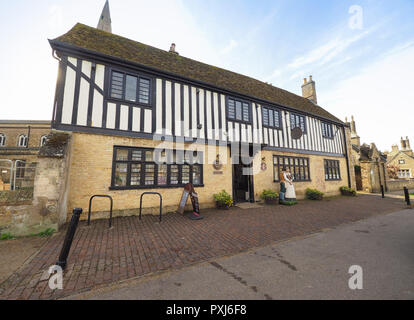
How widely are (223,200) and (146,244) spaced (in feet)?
15.5

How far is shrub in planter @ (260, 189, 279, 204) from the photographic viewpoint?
31.3ft

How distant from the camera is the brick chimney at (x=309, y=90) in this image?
17.1 m

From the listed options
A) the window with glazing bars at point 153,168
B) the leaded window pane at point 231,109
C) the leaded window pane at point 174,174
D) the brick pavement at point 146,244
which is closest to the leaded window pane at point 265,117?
the leaded window pane at point 231,109

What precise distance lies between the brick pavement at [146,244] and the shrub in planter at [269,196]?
241cm

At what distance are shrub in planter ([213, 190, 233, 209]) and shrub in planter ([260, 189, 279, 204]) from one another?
252 centimetres

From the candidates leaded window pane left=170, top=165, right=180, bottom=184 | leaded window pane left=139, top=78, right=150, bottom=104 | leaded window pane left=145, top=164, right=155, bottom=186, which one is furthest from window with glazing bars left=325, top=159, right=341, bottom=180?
leaded window pane left=139, top=78, right=150, bottom=104

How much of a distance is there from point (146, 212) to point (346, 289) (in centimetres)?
644

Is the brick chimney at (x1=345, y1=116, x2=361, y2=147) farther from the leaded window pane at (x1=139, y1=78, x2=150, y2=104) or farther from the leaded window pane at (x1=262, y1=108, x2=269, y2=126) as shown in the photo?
the leaded window pane at (x1=139, y1=78, x2=150, y2=104)

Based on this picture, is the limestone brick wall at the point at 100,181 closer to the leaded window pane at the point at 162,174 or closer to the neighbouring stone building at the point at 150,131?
the neighbouring stone building at the point at 150,131

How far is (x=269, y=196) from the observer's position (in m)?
9.55

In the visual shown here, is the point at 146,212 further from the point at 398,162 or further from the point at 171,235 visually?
the point at 398,162

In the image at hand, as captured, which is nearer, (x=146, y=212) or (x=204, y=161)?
(x=146, y=212)
